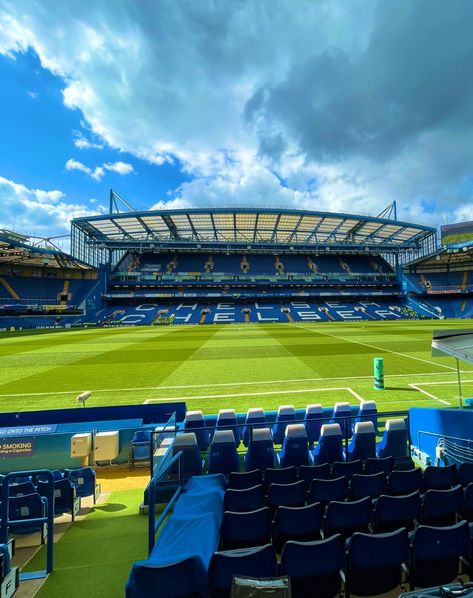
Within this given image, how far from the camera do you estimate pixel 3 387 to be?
15.9 meters

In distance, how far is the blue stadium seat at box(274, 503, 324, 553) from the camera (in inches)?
150

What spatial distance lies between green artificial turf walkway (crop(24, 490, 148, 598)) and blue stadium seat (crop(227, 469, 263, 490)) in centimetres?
154

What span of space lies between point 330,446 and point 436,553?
3.44m

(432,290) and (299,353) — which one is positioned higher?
(432,290)

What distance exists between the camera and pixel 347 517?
3936 mm

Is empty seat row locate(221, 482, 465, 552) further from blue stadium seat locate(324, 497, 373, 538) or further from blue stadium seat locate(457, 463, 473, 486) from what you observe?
blue stadium seat locate(457, 463, 473, 486)

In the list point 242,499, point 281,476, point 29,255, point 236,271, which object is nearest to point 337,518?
point 242,499

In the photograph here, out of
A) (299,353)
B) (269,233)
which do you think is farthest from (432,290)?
(299,353)

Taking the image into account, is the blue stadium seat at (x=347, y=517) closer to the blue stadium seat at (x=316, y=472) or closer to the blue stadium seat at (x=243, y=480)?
the blue stadium seat at (x=316, y=472)

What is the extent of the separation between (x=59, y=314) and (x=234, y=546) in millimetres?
70627

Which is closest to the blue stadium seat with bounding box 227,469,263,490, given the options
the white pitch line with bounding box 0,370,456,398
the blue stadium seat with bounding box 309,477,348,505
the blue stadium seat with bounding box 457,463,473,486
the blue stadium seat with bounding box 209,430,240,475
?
the blue stadium seat with bounding box 309,477,348,505

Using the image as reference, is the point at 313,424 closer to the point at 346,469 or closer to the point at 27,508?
the point at 346,469

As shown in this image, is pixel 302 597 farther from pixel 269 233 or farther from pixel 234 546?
pixel 269 233

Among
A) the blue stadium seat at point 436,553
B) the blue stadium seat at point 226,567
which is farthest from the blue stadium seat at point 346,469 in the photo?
the blue stadium seat at point 226,567
